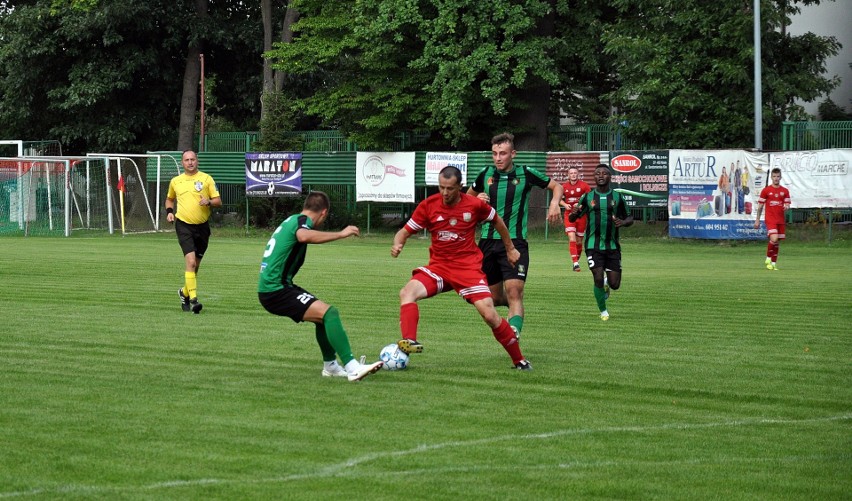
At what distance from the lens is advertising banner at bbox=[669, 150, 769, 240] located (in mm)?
31719

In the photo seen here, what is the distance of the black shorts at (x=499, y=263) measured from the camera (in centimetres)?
1215

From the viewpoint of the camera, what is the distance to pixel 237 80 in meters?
51.6

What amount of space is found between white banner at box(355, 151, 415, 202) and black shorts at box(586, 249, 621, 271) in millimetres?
21039

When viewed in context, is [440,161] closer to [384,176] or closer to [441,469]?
[384,176]

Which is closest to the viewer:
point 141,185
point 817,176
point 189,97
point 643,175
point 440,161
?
point 817,176

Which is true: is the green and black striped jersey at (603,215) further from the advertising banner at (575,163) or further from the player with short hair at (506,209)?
the advertising banner at (575,163)

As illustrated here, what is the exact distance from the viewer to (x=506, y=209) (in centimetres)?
1240

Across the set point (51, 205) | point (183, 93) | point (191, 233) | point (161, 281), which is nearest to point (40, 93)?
point (183, 93)

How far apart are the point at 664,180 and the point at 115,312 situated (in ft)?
68.1

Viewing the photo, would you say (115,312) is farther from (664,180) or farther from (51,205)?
(51,205)

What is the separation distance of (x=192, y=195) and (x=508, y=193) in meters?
6.01

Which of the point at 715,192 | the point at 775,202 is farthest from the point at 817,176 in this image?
the point at 775,202

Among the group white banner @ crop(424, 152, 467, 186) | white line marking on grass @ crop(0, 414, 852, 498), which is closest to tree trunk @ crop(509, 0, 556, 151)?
white banner @ crop(424, 152, 467, 186)

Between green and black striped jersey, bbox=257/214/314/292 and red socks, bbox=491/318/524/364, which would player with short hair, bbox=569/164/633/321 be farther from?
green and black striped jersey, bbox=257/214/314/292
